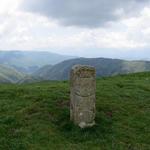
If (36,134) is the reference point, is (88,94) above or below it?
above

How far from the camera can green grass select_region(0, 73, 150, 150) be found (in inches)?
A: 794

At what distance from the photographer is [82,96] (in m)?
22.2

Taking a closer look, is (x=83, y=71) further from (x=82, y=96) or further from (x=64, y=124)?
(x=64, y=124)

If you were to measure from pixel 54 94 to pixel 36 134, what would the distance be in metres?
9.02

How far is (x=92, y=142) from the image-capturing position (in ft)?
67.3

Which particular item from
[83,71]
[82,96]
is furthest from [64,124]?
[83,71]

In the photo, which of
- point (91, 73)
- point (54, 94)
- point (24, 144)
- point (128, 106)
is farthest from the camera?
point (54, 94)

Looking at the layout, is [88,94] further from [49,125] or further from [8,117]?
[8,117]

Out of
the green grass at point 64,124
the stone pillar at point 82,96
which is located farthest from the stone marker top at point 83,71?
the green grass at point 64,124

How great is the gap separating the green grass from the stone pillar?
2.01 ft

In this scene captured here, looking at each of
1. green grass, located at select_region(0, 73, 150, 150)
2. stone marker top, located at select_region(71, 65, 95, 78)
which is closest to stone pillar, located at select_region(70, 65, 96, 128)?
stone marker top, located at select_region(71, 65, 95, 78)

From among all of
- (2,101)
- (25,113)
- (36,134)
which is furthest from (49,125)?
(2,101)

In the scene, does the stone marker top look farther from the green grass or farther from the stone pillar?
the green grass

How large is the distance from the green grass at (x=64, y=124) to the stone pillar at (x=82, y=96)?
614mm
